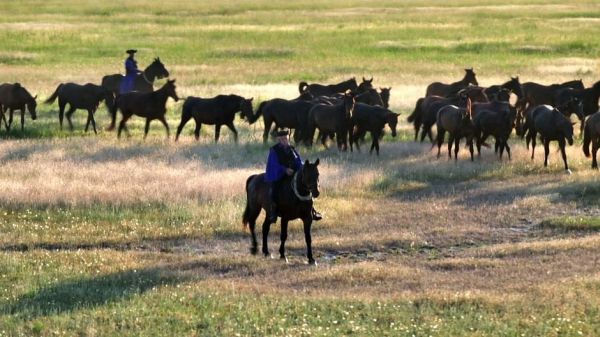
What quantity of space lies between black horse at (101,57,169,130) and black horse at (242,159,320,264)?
14921 mm

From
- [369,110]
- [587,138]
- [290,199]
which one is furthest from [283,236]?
[369,110]

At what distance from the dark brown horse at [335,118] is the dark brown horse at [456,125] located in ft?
7.31

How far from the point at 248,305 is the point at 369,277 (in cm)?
241

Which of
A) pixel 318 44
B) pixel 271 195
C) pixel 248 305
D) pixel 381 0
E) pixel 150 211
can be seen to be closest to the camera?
pixel 248 305

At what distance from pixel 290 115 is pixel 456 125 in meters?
4.50

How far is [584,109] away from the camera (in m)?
31.4

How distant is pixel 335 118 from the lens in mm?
29016

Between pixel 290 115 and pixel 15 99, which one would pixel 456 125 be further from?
pixel 15 99

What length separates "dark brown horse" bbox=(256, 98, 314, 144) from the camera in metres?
30.3

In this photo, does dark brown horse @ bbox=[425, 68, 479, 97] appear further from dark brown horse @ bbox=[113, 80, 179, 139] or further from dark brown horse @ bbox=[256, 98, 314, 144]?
dark brown horse @ bbox=[113, 80, 179, 139]

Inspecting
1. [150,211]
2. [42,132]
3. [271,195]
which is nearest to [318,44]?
[42,132]

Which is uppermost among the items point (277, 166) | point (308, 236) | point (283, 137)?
point (283, 137)

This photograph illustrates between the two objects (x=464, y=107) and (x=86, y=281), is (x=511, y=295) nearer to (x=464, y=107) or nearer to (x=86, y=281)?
(x=86, y=281)

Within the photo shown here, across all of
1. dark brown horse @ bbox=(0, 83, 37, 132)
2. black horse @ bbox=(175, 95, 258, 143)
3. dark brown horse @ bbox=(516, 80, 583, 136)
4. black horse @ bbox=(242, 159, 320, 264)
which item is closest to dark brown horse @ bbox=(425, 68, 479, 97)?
dark brown horse @ bbox=(516, 80, 583, 136)
